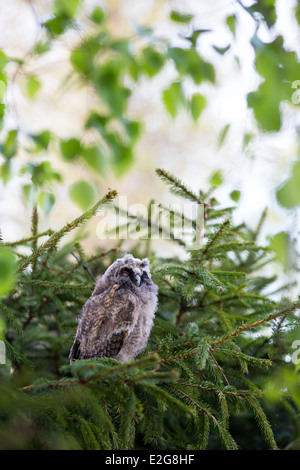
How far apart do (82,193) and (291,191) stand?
0.92 m

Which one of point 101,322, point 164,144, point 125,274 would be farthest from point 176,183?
point 164,144

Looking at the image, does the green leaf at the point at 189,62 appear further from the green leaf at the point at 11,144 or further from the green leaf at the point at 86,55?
the green leaf at the point at 11,144

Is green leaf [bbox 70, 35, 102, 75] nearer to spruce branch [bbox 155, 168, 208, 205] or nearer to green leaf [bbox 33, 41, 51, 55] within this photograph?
green leaf [bbox 33, 41, 51, 55]

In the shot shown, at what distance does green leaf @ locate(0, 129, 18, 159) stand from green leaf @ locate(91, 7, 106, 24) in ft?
1.88

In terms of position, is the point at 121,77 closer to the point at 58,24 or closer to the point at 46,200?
the point at 58,24

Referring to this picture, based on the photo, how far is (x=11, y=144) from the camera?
5.66 ft

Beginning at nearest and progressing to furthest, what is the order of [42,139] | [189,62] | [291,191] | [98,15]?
[291,191]
[189,62]
[98,15]
[42,139]

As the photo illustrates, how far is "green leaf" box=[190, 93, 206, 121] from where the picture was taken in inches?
57.6

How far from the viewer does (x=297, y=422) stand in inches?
53.4

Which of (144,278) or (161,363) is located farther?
(144,278)

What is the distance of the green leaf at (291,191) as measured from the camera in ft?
2.65

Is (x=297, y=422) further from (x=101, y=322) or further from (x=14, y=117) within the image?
(x=14, y=117)

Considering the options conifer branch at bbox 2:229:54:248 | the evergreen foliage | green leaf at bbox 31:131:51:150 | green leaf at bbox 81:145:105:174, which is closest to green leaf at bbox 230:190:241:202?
the evergreen foliage

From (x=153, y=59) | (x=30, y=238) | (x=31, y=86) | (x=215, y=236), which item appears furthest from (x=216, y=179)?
(x=31, y=86)
